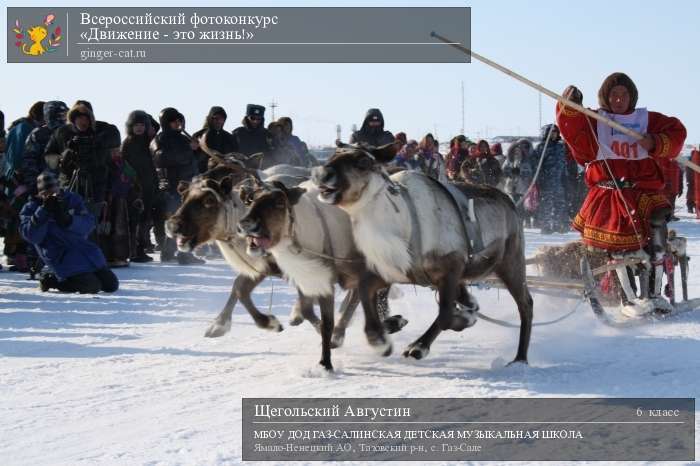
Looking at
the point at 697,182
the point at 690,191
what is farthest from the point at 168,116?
the point at 690,191

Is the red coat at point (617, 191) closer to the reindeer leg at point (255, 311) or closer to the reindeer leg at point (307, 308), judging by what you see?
the reindeer leg at point (307, 308)

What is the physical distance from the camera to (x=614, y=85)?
7.82 meters

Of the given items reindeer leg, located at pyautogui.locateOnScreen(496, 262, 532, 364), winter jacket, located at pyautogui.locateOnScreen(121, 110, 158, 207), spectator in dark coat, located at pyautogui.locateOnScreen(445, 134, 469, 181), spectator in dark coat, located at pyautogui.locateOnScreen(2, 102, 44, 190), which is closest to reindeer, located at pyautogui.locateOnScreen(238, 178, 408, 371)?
reindeer leg, located at pyautogui.locateOnScreen(496, 262, 532, 364)

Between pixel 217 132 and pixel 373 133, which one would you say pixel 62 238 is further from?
pixel 373 133

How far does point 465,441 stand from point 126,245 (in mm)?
8218

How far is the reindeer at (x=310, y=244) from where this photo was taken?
19.1 feet

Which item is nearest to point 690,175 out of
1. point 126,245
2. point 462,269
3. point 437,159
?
point 437,159

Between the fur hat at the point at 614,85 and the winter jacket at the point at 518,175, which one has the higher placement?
the fur hat at the point at 614,85

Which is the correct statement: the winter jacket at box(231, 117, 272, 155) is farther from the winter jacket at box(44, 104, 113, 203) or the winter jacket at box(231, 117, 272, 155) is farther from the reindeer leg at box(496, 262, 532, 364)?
the reindeer leg at box(496, 262, 532, 364)

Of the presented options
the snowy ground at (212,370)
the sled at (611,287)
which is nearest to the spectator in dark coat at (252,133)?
the snowy ground at (212,370)

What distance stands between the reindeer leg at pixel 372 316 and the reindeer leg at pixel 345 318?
0.61m

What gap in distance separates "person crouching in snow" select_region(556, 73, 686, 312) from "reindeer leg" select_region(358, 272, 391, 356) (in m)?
2.55

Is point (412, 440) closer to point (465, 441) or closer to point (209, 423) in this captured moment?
point (465, 441)

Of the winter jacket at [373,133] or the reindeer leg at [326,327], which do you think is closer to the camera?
the reindeer leg at [326,327]
